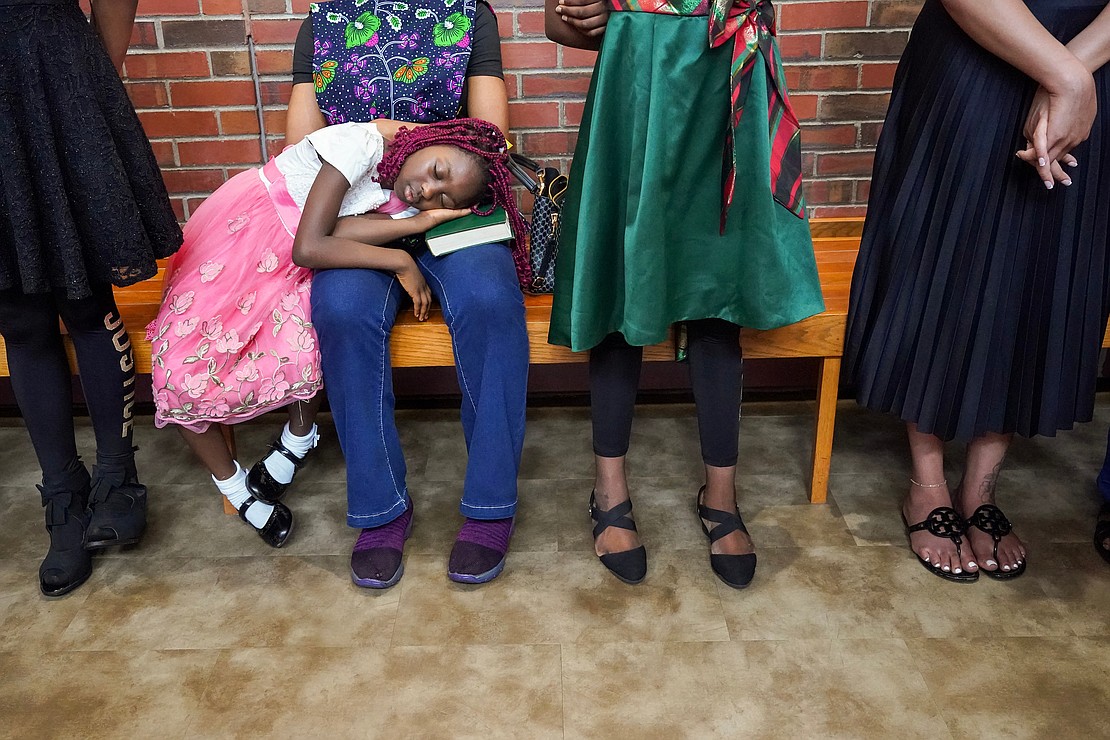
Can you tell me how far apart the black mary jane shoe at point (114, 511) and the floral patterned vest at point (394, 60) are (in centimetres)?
92

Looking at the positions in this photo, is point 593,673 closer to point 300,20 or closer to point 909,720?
point 909,720

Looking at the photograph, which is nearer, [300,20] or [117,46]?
[117,46]

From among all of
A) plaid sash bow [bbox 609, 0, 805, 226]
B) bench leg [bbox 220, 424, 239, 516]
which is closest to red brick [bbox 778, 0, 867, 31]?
plaid sash bow [bbox 609, 0, 805, 226]

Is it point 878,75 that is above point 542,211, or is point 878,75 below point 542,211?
above

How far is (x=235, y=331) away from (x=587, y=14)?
0.89 metres

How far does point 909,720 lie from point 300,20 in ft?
6.78

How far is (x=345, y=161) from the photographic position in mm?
1727

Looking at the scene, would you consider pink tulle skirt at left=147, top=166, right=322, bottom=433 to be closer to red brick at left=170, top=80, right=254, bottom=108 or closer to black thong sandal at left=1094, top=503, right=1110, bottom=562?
red brick at left=170, top=80, right=254, bottom=108

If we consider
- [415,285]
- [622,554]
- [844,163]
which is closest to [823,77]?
[844,163]

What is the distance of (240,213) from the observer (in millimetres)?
1883

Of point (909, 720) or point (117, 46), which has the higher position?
point (117, 46)

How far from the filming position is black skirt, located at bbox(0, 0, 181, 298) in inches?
59.1

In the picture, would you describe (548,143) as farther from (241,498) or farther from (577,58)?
(241,498)

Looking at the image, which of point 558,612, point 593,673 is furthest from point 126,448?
point 593,673
